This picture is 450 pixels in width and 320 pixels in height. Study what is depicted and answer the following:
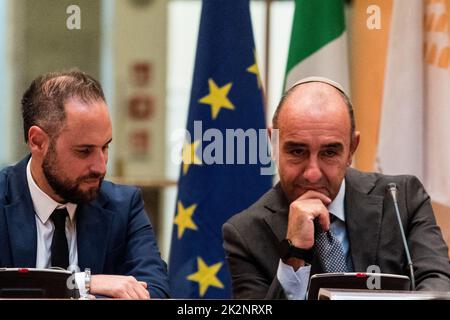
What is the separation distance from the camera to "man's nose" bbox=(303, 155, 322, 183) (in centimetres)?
293

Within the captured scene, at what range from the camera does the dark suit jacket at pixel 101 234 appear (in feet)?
9.89

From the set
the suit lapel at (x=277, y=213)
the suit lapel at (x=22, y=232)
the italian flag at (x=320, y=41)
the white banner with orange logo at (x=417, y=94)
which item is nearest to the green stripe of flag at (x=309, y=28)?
the italian flag at (x=320, y=41)

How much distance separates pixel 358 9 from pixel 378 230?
144cm

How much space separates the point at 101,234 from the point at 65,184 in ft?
0.68

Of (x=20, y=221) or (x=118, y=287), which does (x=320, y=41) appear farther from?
(x=118, y=287)

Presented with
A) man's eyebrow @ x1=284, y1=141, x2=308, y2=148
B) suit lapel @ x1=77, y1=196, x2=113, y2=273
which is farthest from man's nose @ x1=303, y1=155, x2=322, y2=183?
suit lapel @ x1=77, y1=196, x2=113, y2=273

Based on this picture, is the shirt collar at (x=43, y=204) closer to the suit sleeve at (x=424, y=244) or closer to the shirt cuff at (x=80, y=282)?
the shirt cuff at (x=80, y=282)

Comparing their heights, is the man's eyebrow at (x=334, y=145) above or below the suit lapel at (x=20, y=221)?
above

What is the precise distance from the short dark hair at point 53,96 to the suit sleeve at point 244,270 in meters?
0.62

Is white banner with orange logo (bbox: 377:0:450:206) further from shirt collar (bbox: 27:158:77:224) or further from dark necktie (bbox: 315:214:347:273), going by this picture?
shirt collar (bbox: 27:158:77:224)

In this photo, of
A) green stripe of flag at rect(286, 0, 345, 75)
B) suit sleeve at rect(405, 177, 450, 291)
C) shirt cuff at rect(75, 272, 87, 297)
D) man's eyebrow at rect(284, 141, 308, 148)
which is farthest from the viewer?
green stripe of flag at rect(286, 0, 345, 75)

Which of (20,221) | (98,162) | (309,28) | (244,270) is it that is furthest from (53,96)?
(309,28)

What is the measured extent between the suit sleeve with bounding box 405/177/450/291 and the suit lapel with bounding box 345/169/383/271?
105 millimetres
